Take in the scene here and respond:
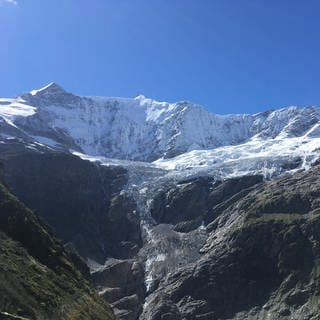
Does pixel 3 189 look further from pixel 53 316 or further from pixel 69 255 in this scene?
pixel 53 316

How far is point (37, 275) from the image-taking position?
14238 centimetres

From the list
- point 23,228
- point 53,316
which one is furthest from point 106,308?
point 53,316

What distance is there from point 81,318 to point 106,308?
27.8 m

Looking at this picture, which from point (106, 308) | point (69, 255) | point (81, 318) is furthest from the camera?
point (69, 255)

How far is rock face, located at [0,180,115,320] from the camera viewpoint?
124250mm

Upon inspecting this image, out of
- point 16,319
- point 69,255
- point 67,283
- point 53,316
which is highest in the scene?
point 69,255

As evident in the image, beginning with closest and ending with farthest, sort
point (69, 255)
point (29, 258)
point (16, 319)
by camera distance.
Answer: point (16, 319), point (29, 258), point (69, 255)

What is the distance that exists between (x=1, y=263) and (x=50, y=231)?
46578mm

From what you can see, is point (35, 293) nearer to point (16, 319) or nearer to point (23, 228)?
point (23, 228)

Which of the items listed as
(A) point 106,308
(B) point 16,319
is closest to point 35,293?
(A) point 106,308

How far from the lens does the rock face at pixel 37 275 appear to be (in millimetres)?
124250

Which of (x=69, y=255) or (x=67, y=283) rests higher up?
(x=69, y=255)

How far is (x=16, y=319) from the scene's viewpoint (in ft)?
181

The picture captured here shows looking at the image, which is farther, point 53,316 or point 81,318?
point 81,318
